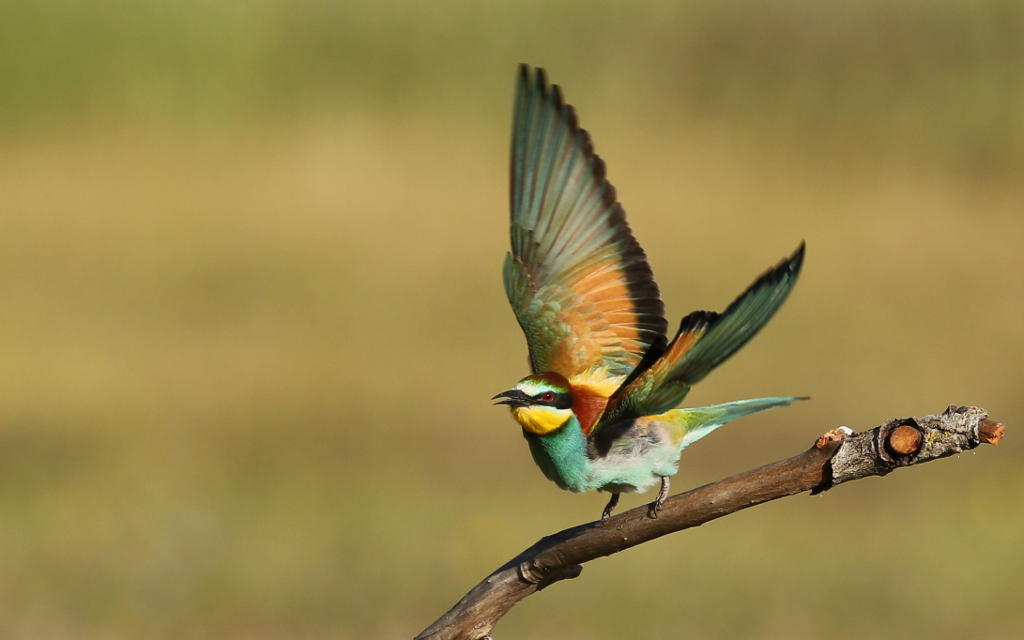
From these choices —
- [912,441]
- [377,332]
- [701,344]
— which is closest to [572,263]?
[701,344]

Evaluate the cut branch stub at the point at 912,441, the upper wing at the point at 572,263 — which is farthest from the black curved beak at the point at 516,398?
the cut branch stub at the point at 912,441

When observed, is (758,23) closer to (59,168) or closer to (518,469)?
(518,469)

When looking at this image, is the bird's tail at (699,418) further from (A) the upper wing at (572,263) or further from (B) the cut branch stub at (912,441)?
A: (B) the cut branch stub at (912,441)

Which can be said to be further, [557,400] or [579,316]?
[579,316]

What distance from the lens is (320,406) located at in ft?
21.5

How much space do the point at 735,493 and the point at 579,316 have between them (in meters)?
0.68

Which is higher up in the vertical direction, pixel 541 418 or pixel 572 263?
pixel 572 263

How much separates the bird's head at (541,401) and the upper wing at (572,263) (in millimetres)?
266

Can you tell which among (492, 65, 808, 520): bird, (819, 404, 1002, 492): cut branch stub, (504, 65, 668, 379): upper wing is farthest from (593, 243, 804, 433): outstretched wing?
(504, 65, 668, 379): upper wing

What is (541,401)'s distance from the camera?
215 centimetres

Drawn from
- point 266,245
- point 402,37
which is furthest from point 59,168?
point 402,37

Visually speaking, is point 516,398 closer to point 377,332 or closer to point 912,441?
point 912,441

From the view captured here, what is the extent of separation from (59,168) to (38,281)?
50.4 inches

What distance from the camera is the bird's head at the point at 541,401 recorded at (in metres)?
2.14
